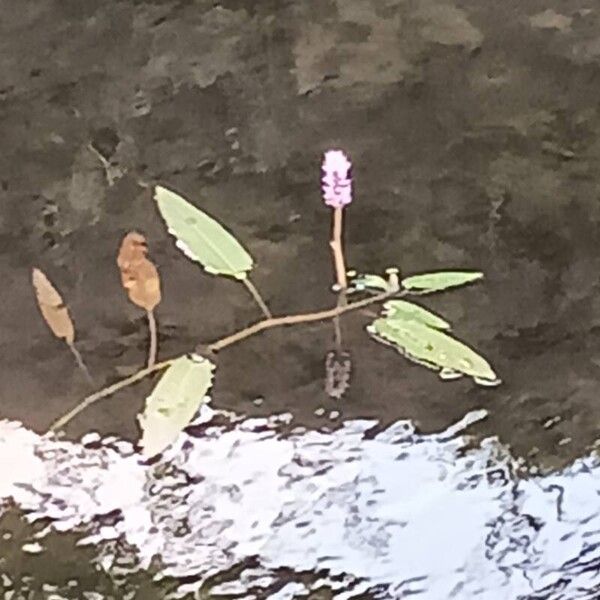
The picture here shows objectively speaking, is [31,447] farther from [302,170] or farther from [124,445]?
[302,170]

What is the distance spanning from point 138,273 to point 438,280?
0.55 feet

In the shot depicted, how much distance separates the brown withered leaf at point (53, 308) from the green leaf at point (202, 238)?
7 centimetres

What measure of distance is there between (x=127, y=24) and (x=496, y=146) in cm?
23

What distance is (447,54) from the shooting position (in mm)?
713

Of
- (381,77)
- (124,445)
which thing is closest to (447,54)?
(381,77)

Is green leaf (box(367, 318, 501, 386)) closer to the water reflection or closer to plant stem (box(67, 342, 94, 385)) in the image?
the water reflection

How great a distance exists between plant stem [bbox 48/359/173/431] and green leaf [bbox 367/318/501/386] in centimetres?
12

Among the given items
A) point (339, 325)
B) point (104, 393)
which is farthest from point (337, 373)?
point (104, 393)

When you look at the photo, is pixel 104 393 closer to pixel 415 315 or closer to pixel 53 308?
pixel 53 308

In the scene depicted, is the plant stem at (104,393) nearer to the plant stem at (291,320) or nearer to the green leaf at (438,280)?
the plant stem at (291,320)

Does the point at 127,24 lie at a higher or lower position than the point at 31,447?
higher

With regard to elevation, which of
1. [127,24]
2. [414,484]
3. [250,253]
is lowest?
[414,484]

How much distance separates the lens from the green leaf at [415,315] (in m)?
0.67

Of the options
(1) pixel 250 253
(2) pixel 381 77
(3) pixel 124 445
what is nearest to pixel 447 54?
(2) pixel 381 77
